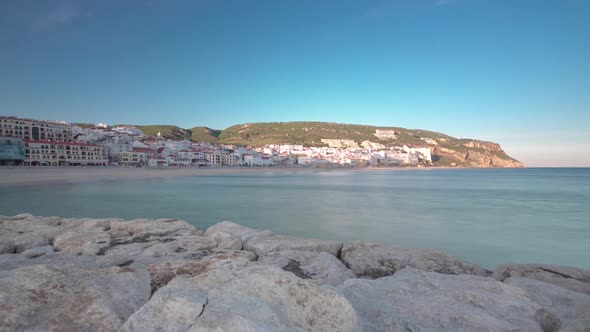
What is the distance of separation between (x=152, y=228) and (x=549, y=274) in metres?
8.55

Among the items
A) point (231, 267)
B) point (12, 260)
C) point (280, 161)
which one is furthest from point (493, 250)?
point (280, 161)

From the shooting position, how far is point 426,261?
18.8 ft

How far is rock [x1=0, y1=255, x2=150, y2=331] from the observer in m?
2.42

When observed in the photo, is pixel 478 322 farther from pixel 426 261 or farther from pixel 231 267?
pixel 426 261

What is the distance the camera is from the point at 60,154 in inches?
2180

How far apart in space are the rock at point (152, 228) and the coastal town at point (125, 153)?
5743 centimetres

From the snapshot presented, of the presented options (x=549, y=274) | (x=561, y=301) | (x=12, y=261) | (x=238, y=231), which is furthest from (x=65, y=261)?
(x=549, y=274)

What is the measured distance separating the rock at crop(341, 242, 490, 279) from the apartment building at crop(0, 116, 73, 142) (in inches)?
2895

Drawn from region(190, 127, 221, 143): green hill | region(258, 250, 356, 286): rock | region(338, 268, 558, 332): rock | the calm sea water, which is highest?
region(190, 127, 221, 143): green hill

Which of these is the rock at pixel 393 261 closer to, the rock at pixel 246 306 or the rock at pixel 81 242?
the rock at pixel 246 306

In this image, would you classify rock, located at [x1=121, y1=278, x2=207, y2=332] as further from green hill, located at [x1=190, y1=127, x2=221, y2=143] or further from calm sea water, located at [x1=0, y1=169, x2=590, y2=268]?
green hill, located at [x1=190, y1=127, x2=221, y2=143]

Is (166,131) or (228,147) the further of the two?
(166,131)

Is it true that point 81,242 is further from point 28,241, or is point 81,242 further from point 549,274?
point 549,274

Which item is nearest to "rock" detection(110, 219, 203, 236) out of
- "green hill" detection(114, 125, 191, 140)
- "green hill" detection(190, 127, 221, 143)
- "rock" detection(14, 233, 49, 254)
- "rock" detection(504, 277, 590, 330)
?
"rock" detection(14, 233, 49, 254)
